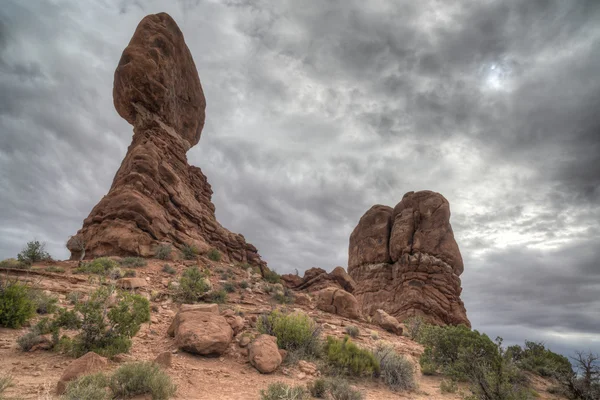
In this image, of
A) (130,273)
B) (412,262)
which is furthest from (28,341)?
(412,262)

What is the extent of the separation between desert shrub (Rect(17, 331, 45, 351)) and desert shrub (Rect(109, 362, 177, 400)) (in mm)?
2670

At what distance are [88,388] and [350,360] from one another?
5816mm

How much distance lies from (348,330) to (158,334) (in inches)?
300

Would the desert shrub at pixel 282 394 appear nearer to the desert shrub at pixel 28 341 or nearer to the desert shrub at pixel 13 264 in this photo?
the desert shrub at pixel 28 341

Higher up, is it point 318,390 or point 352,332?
point 352,332

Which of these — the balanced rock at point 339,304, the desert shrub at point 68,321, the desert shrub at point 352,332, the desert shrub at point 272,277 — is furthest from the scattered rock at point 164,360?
the desert shrub at point 272,277

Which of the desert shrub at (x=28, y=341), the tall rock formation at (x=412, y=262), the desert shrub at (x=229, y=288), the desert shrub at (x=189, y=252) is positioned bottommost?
the desert shrub at (x=28, y=341)

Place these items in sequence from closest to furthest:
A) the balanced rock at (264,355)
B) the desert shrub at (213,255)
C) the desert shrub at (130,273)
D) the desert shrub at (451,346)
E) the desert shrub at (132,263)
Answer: the balanced rock at (264,355) < the desert shrub at (451,346) < the desert shrub at (130,273) < the desert shrub at (132,263) < the desert shrub at (213,255)

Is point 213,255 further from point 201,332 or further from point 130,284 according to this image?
point 201,332

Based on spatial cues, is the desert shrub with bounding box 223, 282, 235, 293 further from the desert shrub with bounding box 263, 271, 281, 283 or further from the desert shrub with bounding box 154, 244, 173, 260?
the desert shrub with bounding box 263, 271, 281, 283

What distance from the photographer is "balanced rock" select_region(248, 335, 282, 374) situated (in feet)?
21.3

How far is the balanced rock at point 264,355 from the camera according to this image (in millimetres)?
6500

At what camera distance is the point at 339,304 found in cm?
1659

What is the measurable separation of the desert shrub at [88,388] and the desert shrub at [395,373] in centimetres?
619
